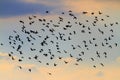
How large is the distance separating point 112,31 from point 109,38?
14.4 feet

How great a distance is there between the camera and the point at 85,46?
323 feet

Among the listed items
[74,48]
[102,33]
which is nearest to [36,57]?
[74,48]

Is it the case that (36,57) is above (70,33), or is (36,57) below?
below

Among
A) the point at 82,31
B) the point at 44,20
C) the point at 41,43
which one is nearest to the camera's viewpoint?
the point at 44,20

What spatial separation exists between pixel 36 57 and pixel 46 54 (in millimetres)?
2906

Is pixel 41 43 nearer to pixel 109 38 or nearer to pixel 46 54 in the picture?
pixel 46 54

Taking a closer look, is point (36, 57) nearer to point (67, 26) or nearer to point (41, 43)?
point (41, 43)

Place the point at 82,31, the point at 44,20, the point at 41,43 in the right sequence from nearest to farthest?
the point at 44,20 → the point at 82,31 → the point at 41,43

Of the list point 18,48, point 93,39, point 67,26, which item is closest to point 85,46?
point 93,39

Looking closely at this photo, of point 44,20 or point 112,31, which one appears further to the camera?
point 112,31

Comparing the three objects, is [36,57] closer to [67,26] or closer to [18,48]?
[18,48]

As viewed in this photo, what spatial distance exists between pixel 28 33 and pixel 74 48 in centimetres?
1170

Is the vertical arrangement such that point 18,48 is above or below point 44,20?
below

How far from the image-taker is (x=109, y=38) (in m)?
100
